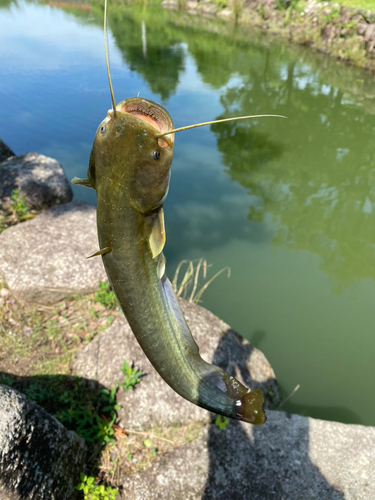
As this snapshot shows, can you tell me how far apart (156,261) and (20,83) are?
1416cm

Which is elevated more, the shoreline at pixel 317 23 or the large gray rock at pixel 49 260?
the shoreline at pixel 317 23

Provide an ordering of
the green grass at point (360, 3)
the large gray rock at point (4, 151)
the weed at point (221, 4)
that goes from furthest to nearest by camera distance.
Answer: the weed at point (221, 4) → the green grass at point (360, 3) → the large gray rock at point (4, 151)

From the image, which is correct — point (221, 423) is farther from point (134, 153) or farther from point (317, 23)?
point (317, 23)

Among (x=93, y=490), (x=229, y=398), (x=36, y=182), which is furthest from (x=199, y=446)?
(x=36, y=182)

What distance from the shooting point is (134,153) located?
125 centimetres

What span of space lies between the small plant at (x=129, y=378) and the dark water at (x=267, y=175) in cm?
180

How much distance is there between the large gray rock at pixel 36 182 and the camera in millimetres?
5438

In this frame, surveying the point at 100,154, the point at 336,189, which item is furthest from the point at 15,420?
the point at 336,189

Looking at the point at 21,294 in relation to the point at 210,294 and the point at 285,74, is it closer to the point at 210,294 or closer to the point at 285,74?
the point at 210,294

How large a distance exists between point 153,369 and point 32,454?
1.22 meters

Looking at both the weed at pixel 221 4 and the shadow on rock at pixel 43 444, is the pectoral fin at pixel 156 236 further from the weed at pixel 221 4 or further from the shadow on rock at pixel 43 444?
the weed at pixel 221 4

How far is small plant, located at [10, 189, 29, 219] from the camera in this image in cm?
515

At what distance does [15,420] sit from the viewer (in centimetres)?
207

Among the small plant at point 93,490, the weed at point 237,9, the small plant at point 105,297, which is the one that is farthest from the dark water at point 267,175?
the weed at point 237,9
